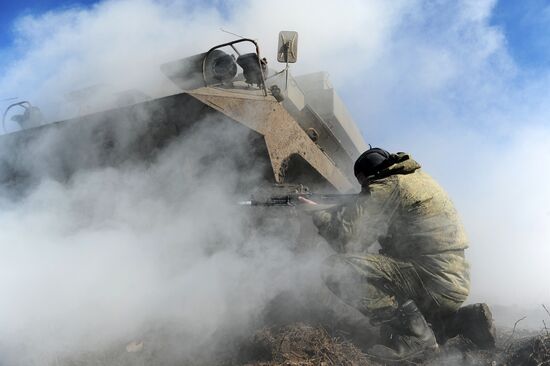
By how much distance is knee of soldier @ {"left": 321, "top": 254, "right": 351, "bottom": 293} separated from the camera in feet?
11.0

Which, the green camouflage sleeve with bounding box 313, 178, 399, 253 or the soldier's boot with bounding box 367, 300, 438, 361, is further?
the green camouflage sleeve with bounding box 313, 178, 399, 253

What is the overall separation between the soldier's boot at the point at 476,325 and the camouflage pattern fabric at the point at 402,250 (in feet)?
0.49

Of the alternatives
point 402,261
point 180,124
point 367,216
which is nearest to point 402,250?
point 402,261

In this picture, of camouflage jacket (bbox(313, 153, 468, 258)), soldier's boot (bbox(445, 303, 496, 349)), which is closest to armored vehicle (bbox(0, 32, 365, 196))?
camouflage jacket (bbox(313, 153, 468, 258))

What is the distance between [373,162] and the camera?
3.50 metres

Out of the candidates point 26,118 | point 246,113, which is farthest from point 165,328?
point 26,118

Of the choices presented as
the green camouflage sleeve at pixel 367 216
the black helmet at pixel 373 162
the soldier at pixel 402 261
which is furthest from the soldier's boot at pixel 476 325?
the black helmet at pixel 373 162

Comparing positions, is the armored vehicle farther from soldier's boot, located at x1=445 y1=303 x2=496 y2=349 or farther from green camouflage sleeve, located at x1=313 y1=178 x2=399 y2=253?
soldier's boot, located at x1=445 y1=303 x2=496 y2=349

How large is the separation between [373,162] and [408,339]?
1260 millimetres

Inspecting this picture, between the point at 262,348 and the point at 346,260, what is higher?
the point at 346,260

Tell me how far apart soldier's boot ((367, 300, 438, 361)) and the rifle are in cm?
114

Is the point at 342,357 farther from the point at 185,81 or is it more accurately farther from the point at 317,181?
the point at 185,81

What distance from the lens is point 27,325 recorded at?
317 centimetres

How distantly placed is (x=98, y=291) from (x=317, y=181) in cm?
249
